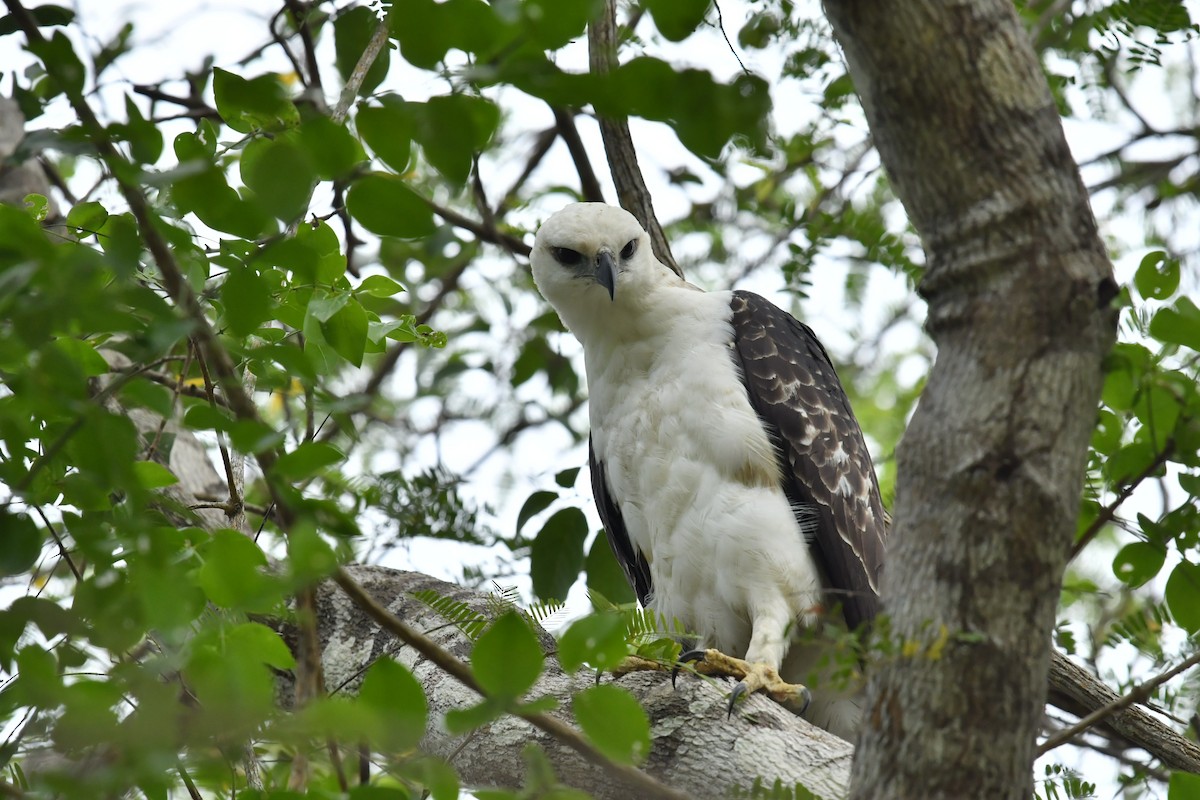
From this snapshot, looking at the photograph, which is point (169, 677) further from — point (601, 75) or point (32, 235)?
point (601, 75)

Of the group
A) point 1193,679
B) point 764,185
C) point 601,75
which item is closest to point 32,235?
point 601,75

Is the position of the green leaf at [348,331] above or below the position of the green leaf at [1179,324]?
above

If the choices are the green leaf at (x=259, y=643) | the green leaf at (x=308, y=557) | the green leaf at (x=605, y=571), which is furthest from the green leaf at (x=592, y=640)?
the green leaf at (x=605, y=571)

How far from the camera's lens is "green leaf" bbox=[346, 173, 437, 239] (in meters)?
1.84

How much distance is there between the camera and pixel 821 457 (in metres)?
4.76

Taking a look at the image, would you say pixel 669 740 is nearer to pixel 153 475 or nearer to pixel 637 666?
pixel 637 666

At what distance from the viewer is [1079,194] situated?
2.02 m

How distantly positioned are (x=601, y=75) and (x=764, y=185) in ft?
17.3

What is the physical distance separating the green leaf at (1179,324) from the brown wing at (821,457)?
2.56 metres

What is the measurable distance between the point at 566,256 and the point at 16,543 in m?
3.44

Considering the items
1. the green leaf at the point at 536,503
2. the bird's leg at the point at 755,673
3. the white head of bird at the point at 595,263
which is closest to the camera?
the bird's leg at the point at 755,673

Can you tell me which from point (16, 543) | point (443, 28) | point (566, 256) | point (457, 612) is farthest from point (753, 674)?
point (443, 28)

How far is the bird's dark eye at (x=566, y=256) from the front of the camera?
5156 mm

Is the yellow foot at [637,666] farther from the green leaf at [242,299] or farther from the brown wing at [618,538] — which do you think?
the green leaf at [242,299]
